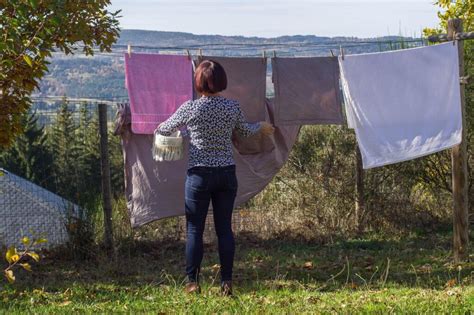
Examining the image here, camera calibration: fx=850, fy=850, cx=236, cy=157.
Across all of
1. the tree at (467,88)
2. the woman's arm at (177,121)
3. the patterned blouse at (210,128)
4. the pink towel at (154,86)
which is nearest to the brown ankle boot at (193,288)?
the patterned blouse at (210,128)

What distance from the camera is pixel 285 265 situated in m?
8.42

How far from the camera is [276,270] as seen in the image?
8.10 metres

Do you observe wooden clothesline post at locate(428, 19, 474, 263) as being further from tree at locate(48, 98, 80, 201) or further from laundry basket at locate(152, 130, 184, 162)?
tree at locate(48, 98, 80, 201)

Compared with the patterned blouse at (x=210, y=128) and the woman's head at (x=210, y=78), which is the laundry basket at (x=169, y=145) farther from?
the woman's head at (x=210, y=78)

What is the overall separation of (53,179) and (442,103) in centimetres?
501

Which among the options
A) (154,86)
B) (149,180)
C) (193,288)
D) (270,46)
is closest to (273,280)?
(193,288)

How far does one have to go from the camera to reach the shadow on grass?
7.40m

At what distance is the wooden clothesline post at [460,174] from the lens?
7.91 metres

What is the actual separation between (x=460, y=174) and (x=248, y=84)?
2.23 meters

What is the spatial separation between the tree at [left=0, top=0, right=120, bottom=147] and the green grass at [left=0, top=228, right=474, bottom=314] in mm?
1603

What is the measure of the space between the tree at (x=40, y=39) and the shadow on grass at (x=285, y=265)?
61.5 inches

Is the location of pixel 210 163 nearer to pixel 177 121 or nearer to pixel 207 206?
pixel 207 206

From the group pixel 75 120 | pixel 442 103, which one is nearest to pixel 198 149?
pixel 442 103

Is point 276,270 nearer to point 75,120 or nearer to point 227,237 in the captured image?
point 227,237
